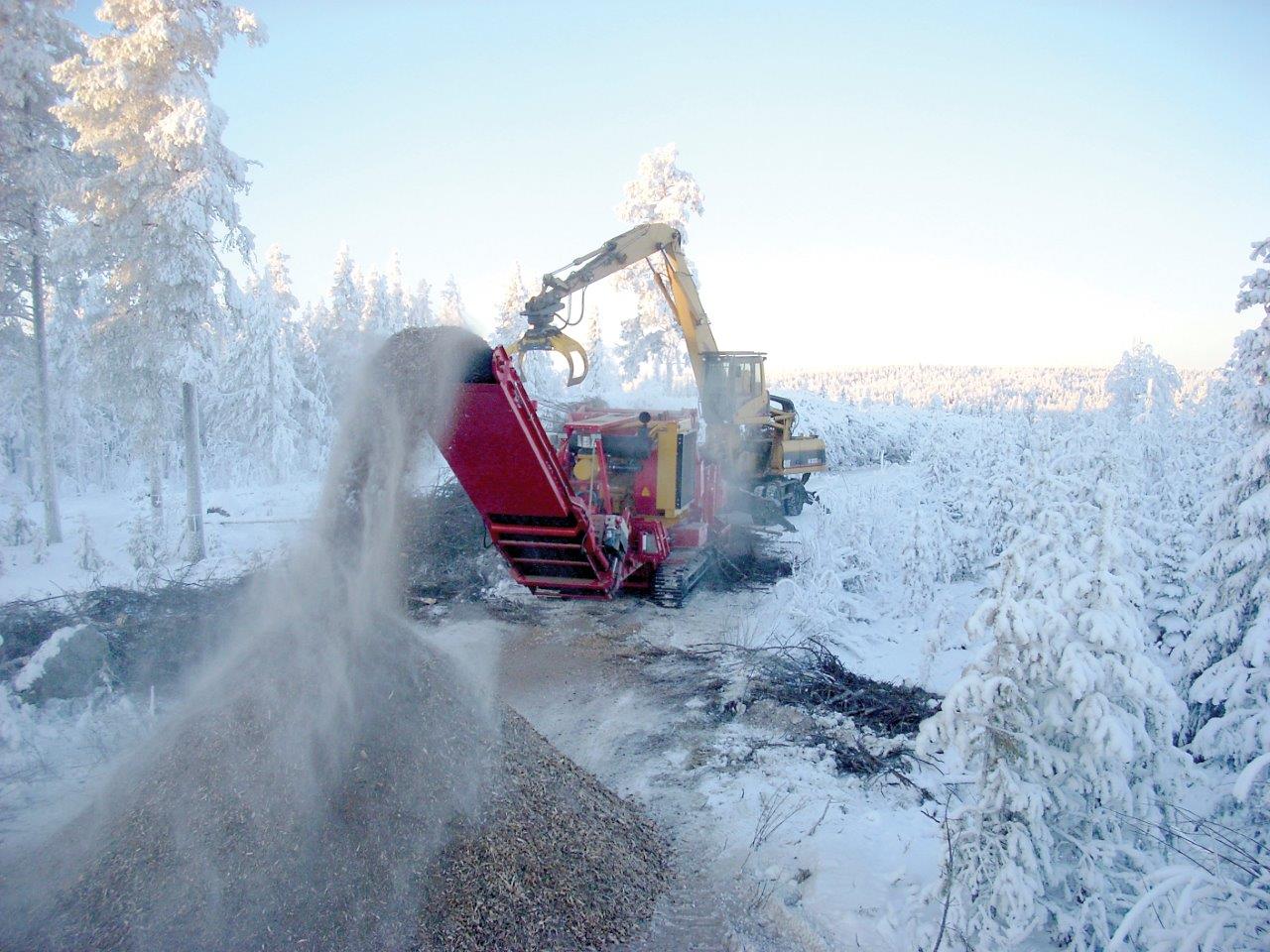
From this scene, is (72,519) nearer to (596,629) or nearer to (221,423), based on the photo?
(221,423)

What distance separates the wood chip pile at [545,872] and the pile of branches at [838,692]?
250 centimetres

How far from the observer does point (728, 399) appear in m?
16.6

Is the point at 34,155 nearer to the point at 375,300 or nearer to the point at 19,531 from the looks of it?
the point at 19,531

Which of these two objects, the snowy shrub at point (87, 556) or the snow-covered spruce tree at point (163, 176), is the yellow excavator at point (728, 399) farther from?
the snowy shrub at point (87, 556)

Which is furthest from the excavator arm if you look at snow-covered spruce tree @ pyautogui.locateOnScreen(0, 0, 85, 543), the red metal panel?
snow-covered spruce tree @ pyautogui.locateOnScreen(0, 0, 85, 543)

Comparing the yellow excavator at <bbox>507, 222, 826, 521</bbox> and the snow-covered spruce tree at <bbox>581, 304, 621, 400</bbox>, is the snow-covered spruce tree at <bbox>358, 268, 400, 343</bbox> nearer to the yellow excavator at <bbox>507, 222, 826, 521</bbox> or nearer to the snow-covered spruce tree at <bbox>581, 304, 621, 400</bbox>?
the snow-covered spruce tree at <bbox>581, 304, 621, 400</bbox>

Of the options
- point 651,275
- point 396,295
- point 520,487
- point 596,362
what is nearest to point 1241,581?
point 520,487

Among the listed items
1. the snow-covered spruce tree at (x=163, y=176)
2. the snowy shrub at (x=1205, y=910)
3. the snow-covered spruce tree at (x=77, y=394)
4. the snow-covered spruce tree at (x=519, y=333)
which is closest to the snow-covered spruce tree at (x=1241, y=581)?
the snowy shrub at (x=1205, y=910)

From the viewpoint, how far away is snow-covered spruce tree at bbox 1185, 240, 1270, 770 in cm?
470

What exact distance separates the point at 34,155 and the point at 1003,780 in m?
19.9

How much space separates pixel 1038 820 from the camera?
13.1 feet

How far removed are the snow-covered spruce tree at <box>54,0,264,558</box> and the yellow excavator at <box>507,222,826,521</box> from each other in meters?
7.22

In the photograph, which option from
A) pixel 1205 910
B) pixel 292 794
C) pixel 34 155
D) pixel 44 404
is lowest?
pixel 292 794

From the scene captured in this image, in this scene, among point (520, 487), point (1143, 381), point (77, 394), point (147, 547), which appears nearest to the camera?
point (520, 487)
